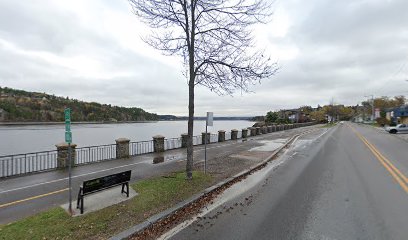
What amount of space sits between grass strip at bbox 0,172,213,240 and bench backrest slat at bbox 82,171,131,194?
531 millimetres

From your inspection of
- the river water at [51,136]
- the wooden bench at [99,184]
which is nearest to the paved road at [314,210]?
the wooden bench at [99,184]

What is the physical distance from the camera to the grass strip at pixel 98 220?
5457 millimetres

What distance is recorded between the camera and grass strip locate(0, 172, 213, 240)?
5.46 metres

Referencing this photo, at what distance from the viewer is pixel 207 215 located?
6.80 metres

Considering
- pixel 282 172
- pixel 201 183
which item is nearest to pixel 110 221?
pixel 201 183

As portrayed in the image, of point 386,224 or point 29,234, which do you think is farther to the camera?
point 386,224

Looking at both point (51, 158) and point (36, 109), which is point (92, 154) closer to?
point (51, 158)

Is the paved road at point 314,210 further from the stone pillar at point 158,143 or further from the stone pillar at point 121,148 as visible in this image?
the stone pillar at point 158,143

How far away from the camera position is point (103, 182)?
285 inches

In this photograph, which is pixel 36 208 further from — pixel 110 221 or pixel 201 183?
pixel 201 183

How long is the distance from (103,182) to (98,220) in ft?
4.14


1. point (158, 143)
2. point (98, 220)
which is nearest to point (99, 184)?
point (98, 220)

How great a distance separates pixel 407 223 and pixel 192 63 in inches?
275

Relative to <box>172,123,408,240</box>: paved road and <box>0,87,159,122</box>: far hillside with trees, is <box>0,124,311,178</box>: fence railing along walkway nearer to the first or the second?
<box>172,123,408,240</box>: paved road
